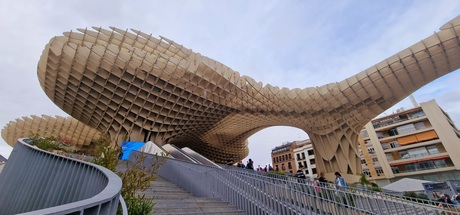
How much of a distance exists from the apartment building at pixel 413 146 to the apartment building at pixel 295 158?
14444 millimetres

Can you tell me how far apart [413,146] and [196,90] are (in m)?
36.1

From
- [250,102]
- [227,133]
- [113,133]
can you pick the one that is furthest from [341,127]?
[113,133]

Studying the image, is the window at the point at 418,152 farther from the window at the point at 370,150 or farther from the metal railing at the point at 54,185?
the metal railing at the point at 54,185

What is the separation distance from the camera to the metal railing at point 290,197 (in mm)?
4746

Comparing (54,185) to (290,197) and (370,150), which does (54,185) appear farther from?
(370,150)

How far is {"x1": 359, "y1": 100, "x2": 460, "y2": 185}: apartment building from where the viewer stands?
32.0m

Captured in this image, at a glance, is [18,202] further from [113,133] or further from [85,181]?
[113,133]

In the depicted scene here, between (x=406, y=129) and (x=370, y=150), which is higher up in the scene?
(x=406, y=129)

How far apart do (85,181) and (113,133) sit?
25347 millimetres

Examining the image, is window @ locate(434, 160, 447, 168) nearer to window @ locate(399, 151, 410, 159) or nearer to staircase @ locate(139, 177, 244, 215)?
window @ locate(399, 151, 410, 159)

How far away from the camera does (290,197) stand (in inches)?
202

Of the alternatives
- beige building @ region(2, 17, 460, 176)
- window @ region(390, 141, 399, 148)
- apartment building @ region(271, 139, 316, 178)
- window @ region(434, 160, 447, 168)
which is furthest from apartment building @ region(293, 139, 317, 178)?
beige building @ region(2, 17, 460, 176)

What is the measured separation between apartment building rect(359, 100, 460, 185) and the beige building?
1422 cm

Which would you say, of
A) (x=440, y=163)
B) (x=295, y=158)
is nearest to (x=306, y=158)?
(x=295, y=158)
